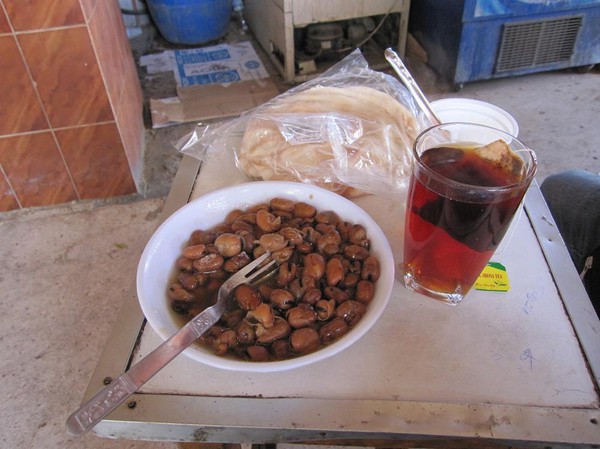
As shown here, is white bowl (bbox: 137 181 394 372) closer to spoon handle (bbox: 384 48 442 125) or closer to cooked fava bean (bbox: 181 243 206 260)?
cooked fava bean (bbox: 181 243 206 260)

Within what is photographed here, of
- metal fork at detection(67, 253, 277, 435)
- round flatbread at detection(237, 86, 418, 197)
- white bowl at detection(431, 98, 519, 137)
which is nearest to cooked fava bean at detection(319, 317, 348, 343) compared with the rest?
metal fork at detection(67, 253, 277, 435)

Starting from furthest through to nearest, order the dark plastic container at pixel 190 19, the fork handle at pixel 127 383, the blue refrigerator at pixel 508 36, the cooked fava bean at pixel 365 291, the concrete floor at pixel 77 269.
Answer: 1. the dark plastic container at pixel 190 19
2. the blue refrigerator at pixel 508 36
3. the concrete floor at pixel 77 269
4. the cooked fava bean at pixel 365 291
5. the fork handle at pixel 127 383

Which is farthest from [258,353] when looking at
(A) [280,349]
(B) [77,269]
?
(B) [77,269]

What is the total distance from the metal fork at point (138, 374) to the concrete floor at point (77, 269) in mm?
642

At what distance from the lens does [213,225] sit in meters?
0.65

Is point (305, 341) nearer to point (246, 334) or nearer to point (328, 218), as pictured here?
point (246, 334)

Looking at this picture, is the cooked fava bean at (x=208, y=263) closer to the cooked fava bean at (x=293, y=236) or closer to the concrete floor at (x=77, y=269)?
the cooked fava bean at (x=293, y=236)

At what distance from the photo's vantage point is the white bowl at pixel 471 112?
0.68 m

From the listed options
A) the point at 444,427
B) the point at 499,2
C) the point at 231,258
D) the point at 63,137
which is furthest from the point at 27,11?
the point at 499,2

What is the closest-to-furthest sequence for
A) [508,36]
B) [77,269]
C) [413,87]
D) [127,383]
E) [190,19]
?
[127,383] → [413,87] → [77,269] → [508,36] → [190,19]

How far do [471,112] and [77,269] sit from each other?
1.12 meters

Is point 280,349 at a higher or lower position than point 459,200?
lower

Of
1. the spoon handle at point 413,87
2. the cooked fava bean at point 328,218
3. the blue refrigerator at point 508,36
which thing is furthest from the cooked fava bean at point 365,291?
the blue refrigerator at point 508,36

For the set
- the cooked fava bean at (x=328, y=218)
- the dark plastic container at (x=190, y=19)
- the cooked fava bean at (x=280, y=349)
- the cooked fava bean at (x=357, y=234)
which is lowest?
the dark plastic container at (x=190, y=19)
